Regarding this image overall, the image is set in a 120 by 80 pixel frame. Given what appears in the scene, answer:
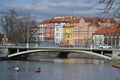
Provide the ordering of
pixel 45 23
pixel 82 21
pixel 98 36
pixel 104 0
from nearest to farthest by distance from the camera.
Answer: pixel 104 0, pixel 98 36, pixel 82 21, pixel 45 23

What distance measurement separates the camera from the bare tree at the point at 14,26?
260ft

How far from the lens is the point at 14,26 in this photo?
8275 cm

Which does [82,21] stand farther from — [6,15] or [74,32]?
[6,15]

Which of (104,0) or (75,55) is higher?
(104,0)

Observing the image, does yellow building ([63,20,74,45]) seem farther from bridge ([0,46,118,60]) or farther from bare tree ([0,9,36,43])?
bridge ([0,46,118,60])

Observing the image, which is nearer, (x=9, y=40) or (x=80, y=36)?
(x=9, y=40)

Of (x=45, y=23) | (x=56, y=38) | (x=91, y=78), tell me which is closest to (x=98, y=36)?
(x=56, y=38)

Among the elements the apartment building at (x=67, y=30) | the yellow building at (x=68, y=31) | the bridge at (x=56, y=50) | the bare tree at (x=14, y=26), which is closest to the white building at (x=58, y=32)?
the apartment building at (x=67, y=30)

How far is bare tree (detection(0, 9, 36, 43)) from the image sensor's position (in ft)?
260

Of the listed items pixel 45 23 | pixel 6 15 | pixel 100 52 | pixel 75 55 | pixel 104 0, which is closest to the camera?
pixel 104 0

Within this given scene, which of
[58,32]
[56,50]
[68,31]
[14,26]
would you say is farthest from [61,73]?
[58,32]

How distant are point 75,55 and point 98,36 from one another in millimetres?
15535

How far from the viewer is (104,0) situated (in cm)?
1305

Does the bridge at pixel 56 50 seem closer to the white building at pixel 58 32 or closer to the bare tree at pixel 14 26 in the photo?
the bare tree at pixel 14 26
